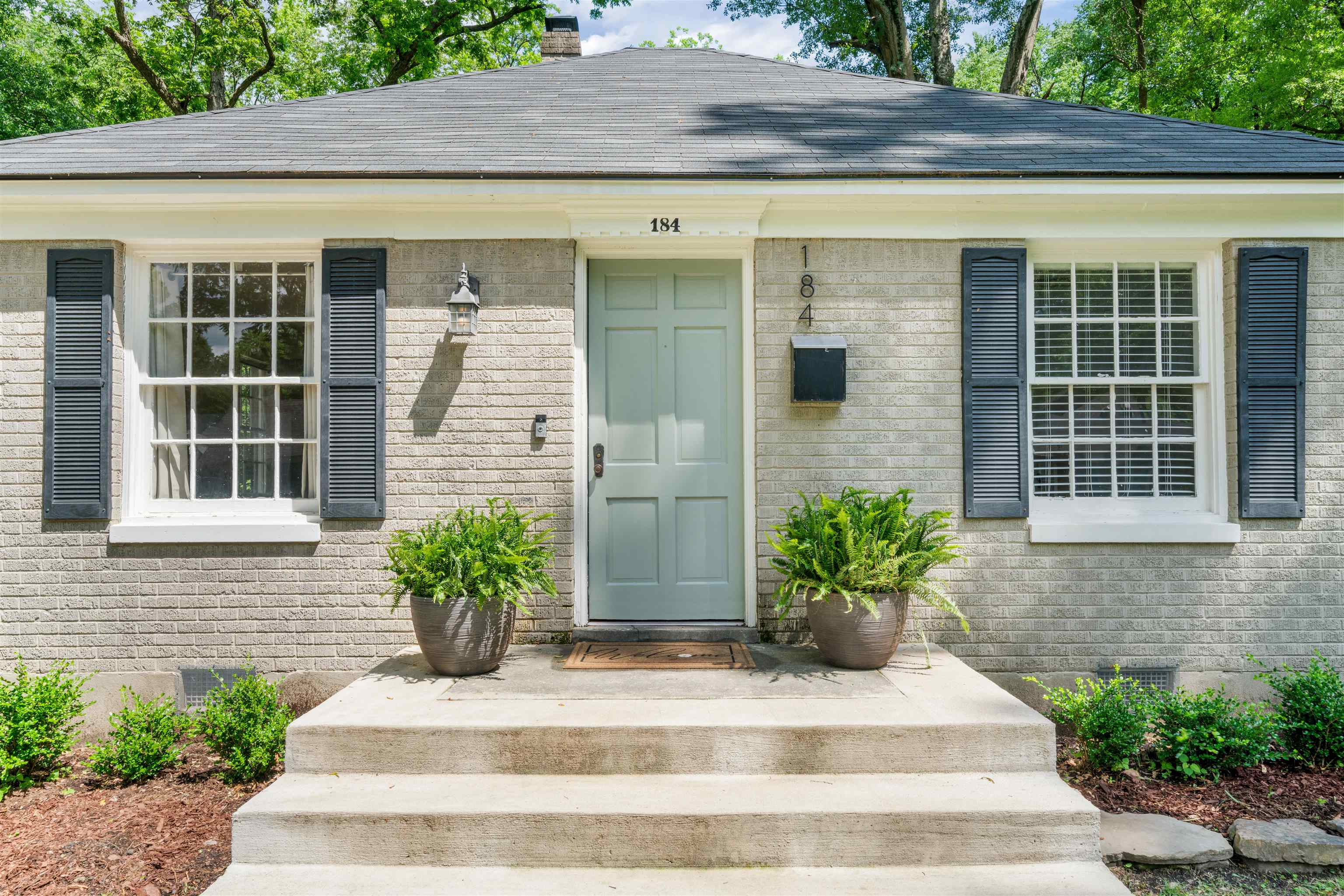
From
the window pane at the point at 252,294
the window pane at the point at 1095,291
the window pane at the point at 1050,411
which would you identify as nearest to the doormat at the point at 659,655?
the window pane at the point at 1050,411

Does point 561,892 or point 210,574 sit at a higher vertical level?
point 210,574

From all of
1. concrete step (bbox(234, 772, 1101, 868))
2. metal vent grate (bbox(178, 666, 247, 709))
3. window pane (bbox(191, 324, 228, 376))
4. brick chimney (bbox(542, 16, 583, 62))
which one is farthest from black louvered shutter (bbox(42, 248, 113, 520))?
brick chimney (bbox(542, 16, 583, 62))

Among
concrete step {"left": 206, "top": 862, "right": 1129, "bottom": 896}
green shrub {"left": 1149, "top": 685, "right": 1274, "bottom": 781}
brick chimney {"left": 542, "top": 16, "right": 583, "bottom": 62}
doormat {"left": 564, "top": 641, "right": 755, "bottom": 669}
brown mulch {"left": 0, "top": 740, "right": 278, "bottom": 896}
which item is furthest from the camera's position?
brick chimney {"left": 542, "top": 16, "right": 583, "bottom": 62}

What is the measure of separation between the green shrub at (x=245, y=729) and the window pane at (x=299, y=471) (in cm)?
112

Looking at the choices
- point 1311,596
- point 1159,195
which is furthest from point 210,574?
point 1311,596

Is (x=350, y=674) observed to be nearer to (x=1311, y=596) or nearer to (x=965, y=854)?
(x=965, y=854)

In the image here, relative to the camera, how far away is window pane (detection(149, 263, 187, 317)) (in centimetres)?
454

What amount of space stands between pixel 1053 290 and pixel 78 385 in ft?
18.4

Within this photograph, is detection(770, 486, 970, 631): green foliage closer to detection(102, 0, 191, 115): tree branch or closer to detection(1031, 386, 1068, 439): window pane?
detection(1031, 386, 1068, 439): window pane

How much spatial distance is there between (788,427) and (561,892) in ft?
8.62

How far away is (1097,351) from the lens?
15.0 feet

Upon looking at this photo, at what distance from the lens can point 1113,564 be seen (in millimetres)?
4395

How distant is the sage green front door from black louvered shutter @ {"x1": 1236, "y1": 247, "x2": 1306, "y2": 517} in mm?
2819

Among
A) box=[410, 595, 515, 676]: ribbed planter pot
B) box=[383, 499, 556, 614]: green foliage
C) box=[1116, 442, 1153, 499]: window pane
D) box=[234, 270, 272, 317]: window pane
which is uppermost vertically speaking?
box=[234, 270, 272, 317]: window pane
